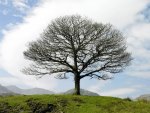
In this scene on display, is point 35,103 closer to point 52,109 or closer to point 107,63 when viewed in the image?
point 52,109

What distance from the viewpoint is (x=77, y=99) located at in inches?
1794

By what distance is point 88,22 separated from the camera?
59.4m

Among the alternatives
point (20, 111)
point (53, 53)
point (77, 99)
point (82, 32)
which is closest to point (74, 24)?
point (82, 32)

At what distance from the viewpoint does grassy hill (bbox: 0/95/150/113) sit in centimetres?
4119

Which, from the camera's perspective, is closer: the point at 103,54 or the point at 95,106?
the point at 95,106

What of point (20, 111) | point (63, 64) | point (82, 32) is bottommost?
point (20, 111)

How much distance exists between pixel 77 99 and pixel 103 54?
15.0 metres

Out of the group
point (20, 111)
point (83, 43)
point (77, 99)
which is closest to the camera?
point (20, 111)

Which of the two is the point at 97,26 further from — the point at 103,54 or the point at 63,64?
the point at 63,64

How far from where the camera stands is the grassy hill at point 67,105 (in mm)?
41188

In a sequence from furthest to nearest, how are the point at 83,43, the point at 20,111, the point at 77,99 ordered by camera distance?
the point at 83,43 < the point at 77,99 < the point at 20,111

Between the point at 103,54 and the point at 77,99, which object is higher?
the point at 103,54

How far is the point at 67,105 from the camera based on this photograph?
140 feet

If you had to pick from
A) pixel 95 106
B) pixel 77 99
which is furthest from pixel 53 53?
pixel 95 106
